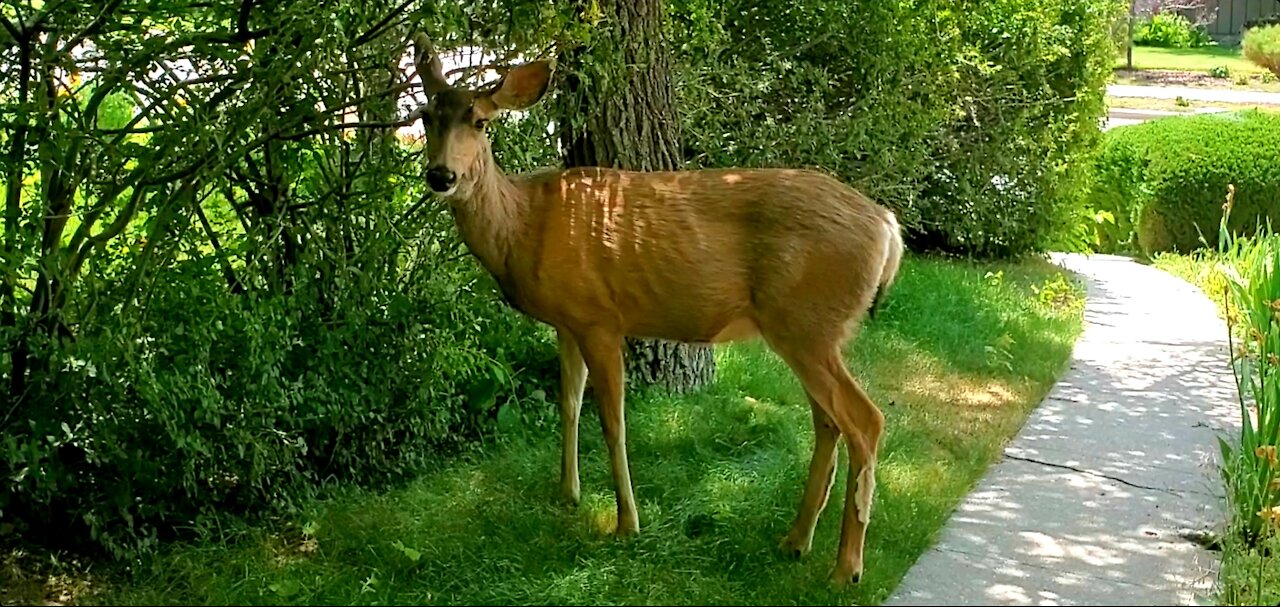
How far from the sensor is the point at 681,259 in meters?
4.75

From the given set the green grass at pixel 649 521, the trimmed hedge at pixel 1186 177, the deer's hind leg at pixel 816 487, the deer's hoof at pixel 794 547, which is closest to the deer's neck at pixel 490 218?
the green grass at pixel 649 521

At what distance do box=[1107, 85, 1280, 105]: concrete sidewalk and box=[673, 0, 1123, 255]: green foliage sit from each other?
5.88 feet

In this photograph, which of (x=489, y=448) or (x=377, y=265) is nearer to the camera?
(x=377, y=265)

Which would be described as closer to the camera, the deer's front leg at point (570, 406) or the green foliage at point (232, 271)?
the green foliage at point (232, 271)

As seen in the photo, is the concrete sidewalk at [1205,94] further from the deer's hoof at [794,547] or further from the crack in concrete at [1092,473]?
the deer's hoof at [794,547]

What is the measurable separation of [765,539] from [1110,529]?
124 cm

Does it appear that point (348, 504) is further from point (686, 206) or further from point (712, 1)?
point (712, 1)

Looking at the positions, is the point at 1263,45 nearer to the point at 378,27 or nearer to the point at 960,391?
the point at 960,391

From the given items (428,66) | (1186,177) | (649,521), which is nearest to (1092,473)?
(649,521)

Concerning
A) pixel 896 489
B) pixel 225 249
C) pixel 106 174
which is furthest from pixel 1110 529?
pixel 106 174

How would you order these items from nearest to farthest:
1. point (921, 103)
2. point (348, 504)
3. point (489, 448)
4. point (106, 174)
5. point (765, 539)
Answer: point (106, 174), point (765, 539), point (348, 504), point (489, 448), point (921, 103)

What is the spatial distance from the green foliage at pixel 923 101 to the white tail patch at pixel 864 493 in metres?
3.68

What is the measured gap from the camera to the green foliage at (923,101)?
8.73m

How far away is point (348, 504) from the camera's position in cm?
521
